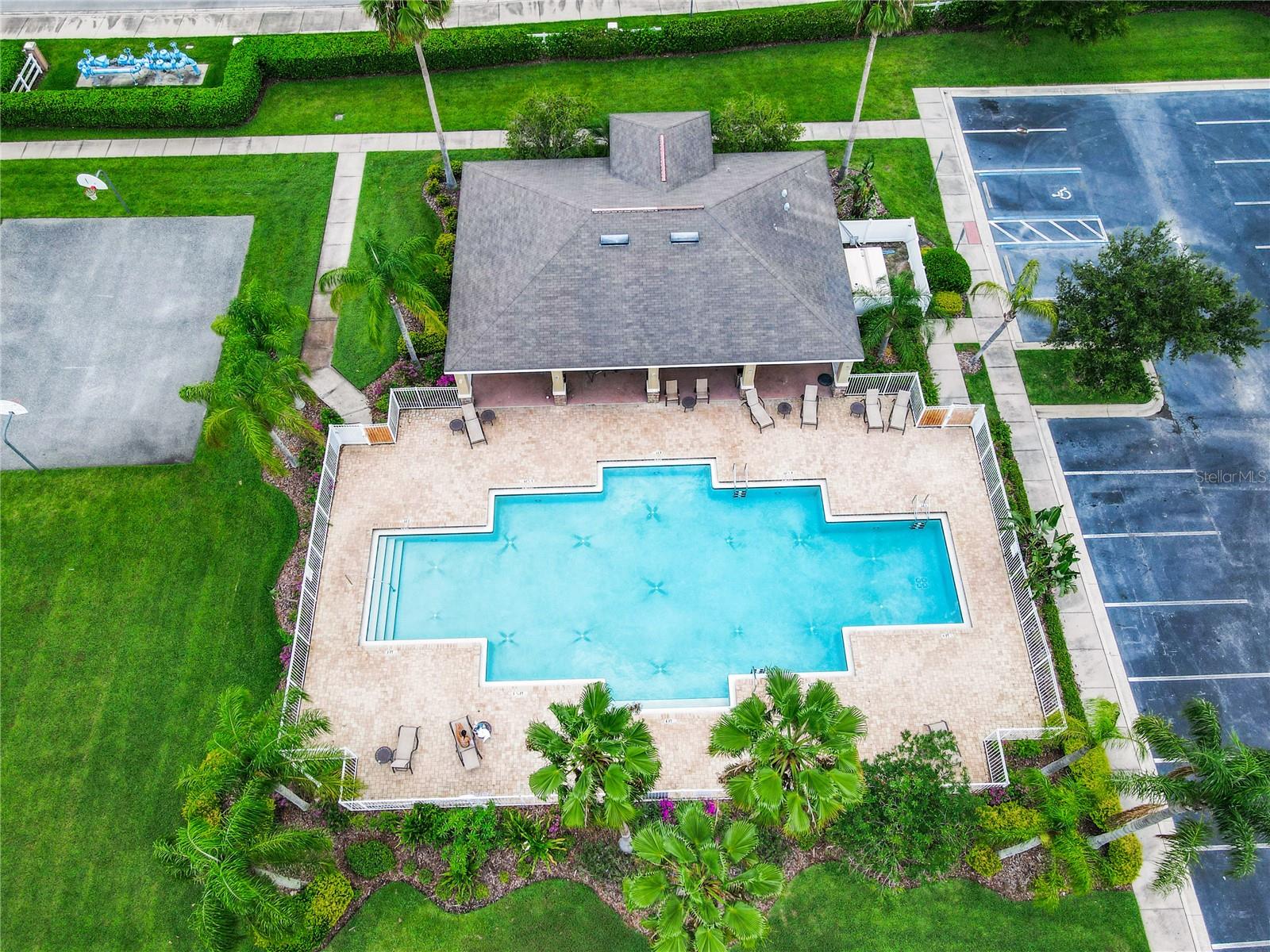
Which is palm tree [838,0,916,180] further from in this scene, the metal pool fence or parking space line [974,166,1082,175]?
the metal pool fence

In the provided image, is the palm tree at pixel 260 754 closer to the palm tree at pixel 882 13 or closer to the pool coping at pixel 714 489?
the pool coping at pixel 714 489

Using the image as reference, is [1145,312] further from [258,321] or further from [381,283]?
[258,321]

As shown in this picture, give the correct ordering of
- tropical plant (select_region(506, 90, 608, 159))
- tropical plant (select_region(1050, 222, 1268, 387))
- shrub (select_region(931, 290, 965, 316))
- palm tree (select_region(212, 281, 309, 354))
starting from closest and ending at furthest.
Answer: palm tree (select_region(212, 281, 309, 354))
tropical plant (select_region(1050, 222, 1268, 387))
shrub (select_region(931, 290, 965, 316))
tropical plant (select_region(506, 90, 608, 159))

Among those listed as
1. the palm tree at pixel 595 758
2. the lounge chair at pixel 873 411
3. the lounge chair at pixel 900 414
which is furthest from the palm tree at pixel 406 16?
the palm tree at pixel 595 758

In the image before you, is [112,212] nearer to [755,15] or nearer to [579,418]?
[579,418]

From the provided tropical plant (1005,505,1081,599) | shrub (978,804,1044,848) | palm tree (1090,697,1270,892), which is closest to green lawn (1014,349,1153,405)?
tropical plant (1005,505,1081,599)

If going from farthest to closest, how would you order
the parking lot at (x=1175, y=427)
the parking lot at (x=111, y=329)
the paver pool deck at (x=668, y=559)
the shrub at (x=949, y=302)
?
1. the shrub at (x=949, y=302)
2. the parking lot at (x=111, y=329)
3. the parking lot at (x=1175, y=427)
4. the paver pool deck at (x=668, y=559)
